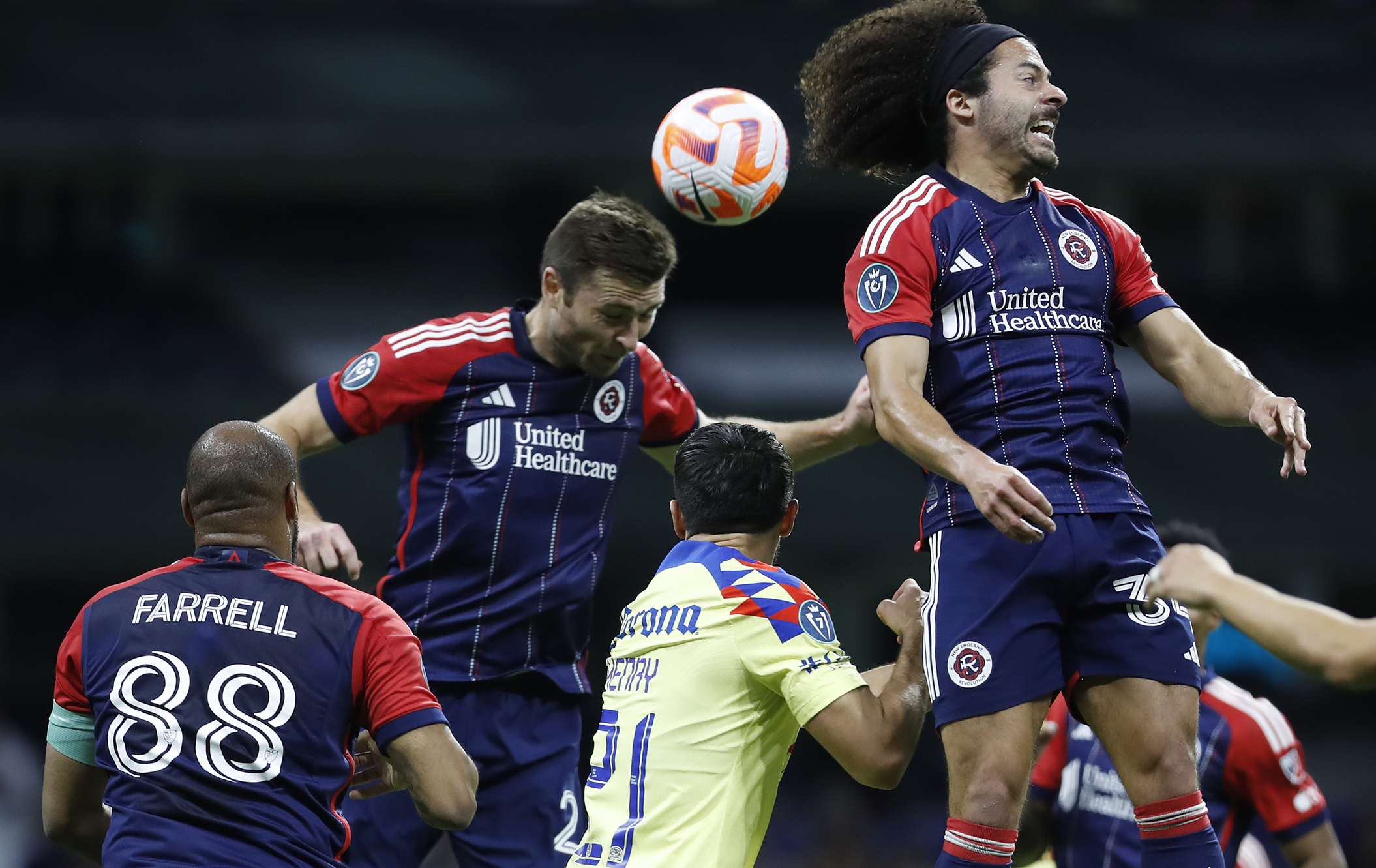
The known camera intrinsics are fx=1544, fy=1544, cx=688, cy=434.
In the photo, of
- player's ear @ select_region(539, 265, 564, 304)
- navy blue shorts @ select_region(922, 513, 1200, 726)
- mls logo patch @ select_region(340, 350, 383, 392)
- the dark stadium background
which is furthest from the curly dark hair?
the dark stadium background

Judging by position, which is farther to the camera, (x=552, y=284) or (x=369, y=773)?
(x=552, y=284)

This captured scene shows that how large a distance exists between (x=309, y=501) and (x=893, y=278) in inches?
84.4

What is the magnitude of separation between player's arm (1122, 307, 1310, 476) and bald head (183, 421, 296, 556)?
7.55 feet

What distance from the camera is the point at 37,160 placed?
1515cm

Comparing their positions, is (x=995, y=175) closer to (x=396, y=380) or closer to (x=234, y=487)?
(x=396, y=380)

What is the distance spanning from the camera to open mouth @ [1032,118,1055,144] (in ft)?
13.8

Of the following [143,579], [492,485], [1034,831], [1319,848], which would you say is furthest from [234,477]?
[1319,848]

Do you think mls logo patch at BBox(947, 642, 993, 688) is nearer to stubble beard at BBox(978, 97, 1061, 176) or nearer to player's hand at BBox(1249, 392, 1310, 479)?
player's hand at BBox(1249, 392, 1310, 479)

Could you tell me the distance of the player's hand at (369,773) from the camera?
3.78 meters

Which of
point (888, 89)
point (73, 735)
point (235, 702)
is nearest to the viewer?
point (235, 702)

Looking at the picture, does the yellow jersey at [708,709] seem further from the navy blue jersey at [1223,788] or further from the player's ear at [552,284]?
the navy blue jersey at [1223,788]

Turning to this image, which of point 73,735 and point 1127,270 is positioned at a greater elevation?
point 1127,270

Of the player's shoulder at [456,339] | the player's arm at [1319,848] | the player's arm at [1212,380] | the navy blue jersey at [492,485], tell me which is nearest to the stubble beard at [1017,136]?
the player's arm at [1212,380]

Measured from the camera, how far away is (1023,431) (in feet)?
13.1
